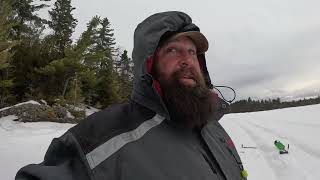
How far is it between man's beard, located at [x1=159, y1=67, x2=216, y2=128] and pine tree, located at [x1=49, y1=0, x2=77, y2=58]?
29404mm

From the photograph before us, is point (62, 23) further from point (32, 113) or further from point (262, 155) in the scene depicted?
point (262, 155)

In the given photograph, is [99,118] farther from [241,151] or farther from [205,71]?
[241,151]

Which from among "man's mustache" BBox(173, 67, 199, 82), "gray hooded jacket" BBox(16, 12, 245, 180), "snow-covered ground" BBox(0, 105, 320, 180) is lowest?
"snow-covered ground" BBox(0, 105, 320, 180)

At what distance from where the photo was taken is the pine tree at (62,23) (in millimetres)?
31281

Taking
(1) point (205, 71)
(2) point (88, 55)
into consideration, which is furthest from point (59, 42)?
(1) point (205, 71)

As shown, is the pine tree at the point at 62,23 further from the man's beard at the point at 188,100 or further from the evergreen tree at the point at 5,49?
the man's beard at the point at 188,100

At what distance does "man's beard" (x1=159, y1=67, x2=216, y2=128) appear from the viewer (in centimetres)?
242

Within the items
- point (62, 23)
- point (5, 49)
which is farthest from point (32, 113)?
point (62, 23)

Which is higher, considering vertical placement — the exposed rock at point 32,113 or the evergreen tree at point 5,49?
the evergreen tree at point 5,49

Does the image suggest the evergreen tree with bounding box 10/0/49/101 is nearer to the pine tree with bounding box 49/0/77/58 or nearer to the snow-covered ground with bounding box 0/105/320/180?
the pine tree with bounding box 49/0/77/58

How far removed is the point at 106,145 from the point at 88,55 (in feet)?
90.4

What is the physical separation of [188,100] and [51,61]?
25489mm

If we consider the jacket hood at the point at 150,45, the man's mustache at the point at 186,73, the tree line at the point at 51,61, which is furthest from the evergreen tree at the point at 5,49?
the man's mustache at the point at 186,73

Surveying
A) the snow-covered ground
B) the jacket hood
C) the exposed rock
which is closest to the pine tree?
the exposed rock
